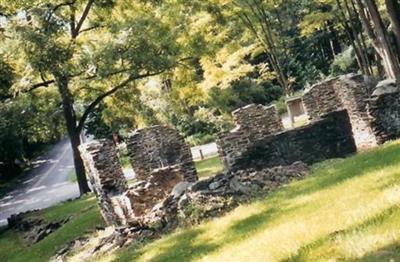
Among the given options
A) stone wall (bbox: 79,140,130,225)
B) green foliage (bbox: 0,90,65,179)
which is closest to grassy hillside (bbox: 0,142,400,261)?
stone wall (bbox: 79,140,130,225)

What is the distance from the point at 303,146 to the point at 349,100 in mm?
2719

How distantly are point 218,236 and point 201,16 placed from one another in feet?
66.5

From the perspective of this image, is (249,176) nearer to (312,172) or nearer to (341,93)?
(312,172)

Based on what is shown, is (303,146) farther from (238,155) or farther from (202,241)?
(202,241)

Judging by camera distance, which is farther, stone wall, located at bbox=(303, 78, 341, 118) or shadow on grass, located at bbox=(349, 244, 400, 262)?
stone wall, located at bbox=(303, 78, 341, 118)

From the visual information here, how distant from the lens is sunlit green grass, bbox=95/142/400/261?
18.7 ft

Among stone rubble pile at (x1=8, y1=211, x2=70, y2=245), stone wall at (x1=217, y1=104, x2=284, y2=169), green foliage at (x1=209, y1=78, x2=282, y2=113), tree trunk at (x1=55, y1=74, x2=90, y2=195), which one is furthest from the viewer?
green foliage at (x1=209, y1=78, x2=282, y2=113)

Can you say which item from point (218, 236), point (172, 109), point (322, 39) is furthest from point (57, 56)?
point (322, 39)

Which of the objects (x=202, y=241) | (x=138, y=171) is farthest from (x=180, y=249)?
(x=138, y=171)

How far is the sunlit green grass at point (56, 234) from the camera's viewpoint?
1634cm

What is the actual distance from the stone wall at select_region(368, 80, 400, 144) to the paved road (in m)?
18.9

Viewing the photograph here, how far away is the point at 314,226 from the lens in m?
6.95

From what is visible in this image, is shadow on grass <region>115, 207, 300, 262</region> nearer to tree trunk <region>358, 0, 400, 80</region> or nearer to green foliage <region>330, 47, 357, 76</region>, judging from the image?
tree trunk <region>358, 0, 400, 80</region>

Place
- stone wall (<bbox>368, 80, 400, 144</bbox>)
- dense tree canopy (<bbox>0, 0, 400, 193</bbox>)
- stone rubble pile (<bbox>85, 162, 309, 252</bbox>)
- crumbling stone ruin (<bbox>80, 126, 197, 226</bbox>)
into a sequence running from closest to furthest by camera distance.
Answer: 1. stone rubble pile (<bbox>85, 162, 309, 252</bbox>)
2. crumbling stone ruin (<bbox>80, 126, 197, 226</bbox>)
3. stone wall (<bbox>368, 80, 400, 144</bbox>)
4. dense tree canopy (<bbox>0, 0, 400, 193</bbox>)
